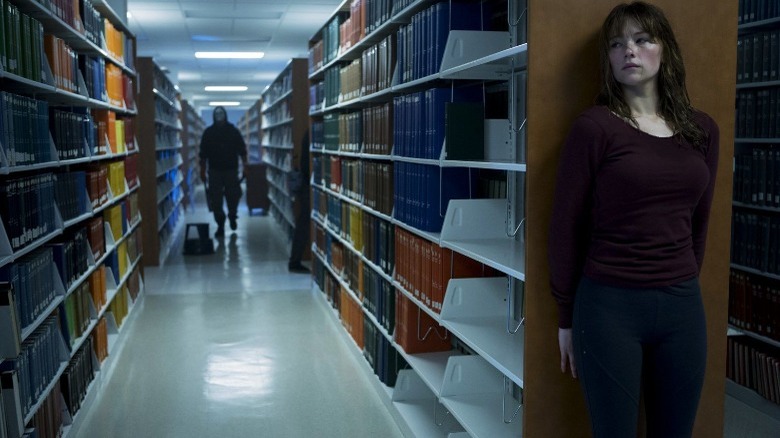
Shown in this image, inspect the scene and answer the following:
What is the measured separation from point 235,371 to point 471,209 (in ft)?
6.97

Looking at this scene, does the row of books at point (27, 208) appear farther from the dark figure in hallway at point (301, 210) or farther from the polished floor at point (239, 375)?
the dark figure in hallway at point (301, 210)

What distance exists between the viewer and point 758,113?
153 inches

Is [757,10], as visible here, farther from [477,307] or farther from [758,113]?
[477,307]

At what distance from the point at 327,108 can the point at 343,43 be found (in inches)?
26.3

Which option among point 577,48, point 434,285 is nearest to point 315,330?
point 434,285

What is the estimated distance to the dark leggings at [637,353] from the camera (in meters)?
1.84

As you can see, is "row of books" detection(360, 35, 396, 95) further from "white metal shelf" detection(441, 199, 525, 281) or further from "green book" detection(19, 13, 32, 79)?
"green book" detection(19, 13, 32, 79)

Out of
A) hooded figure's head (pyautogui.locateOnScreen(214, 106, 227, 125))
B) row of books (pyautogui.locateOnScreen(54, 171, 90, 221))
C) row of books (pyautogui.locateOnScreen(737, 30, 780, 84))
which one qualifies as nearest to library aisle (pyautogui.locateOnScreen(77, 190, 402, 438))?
row of books (pyautogui.locateOnScreen(54, 171, 90, 221))

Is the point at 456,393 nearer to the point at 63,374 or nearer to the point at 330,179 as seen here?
the point at 63,374

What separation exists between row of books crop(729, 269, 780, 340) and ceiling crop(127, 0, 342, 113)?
4969 millimetres

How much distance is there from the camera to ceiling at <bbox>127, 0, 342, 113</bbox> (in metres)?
7.82

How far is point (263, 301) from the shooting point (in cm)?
632

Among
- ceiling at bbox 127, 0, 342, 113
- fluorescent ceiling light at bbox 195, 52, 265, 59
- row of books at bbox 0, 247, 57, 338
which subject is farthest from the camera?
fluorescent ceiling light at bbox 195, 52, 265, 59

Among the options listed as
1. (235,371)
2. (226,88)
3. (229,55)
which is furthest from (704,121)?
(226,88)
